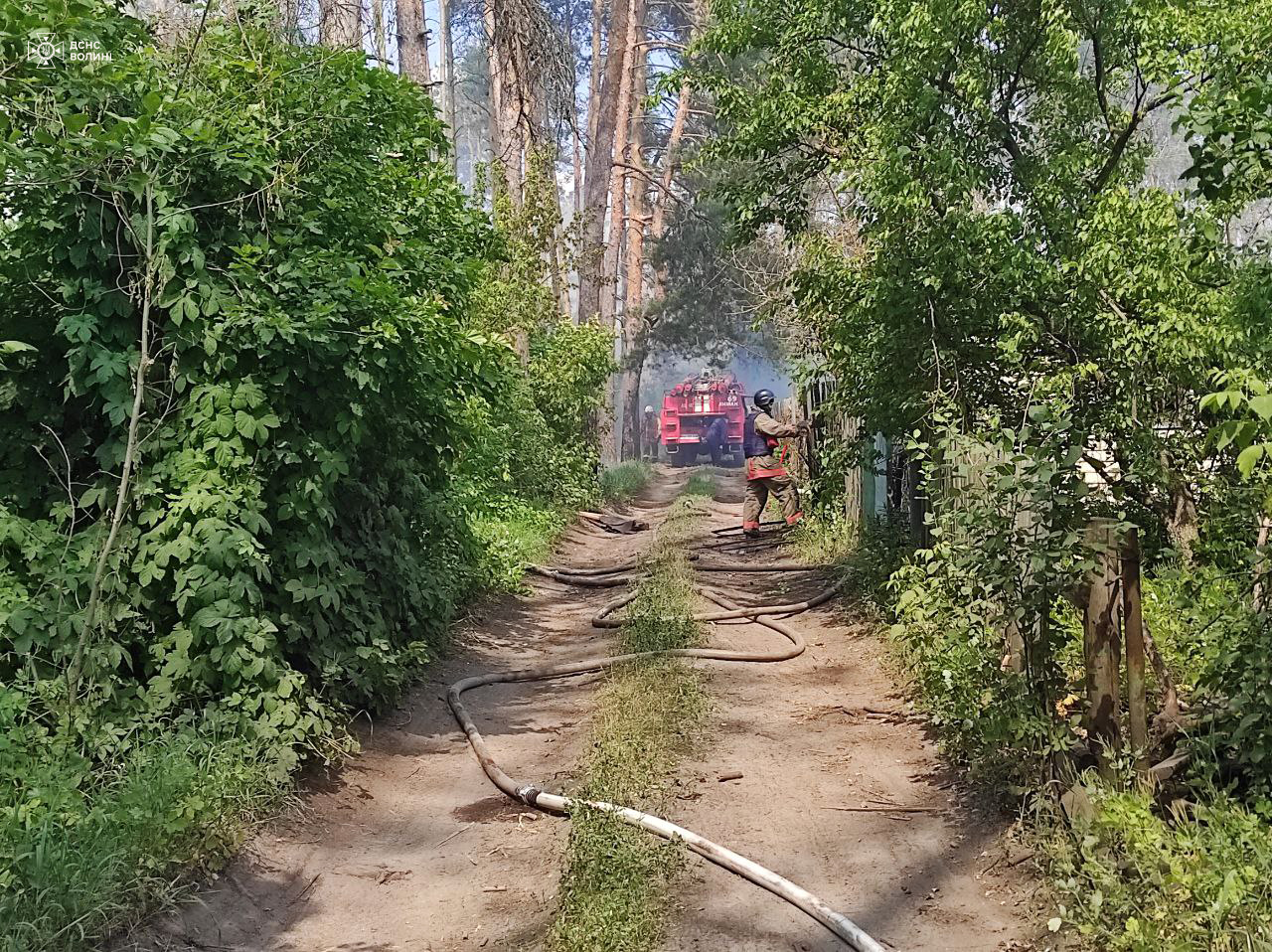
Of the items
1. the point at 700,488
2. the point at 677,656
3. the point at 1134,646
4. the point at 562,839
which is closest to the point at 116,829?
the point at 562,839

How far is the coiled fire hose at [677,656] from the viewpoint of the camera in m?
4.38

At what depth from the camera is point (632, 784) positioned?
551 cm

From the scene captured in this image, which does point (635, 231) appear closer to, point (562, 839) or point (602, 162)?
point (602, 162)

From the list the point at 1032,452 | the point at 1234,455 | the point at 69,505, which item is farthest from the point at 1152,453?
the point at 69,505

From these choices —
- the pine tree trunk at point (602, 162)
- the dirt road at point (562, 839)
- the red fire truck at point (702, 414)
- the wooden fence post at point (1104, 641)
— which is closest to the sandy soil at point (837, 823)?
the dirt road at point (562, 839)

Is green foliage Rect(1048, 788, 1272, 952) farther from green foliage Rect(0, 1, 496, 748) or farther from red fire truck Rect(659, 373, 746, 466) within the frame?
red fire truck Rect(659, 373, 746, 466)

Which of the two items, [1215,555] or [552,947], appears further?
[1215,555]

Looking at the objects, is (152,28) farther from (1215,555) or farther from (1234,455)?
(1234,455)

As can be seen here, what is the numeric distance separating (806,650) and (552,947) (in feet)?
16.4

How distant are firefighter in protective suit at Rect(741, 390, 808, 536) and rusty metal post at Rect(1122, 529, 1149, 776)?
431 inches

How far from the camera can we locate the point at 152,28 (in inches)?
239

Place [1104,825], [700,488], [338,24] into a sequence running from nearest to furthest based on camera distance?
[1104,825], [338,24], [700,488]

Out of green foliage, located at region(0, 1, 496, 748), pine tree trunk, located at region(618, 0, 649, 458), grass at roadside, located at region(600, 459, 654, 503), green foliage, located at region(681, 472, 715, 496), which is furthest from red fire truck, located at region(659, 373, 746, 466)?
green foliage, located at region(0, 1, 496, 748)

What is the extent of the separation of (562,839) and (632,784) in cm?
47
